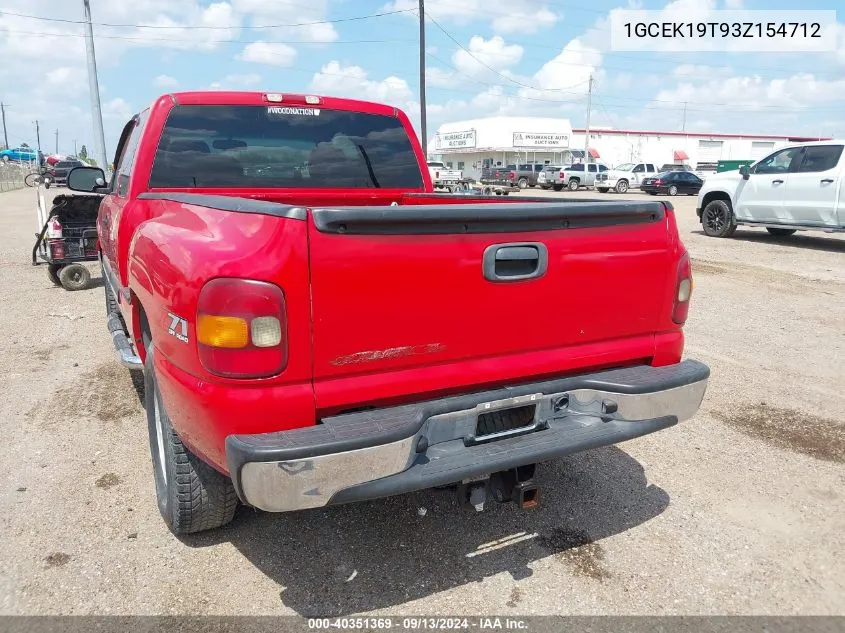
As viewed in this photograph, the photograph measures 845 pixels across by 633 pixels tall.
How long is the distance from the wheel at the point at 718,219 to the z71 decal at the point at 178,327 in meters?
13.3

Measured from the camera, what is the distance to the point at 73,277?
8.74 m

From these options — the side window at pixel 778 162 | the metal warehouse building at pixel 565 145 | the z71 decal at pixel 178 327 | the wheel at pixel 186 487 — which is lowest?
the wheel at pixel 186 487

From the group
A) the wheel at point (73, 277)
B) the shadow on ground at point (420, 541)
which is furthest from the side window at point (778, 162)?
the wheel at point (73, 277)

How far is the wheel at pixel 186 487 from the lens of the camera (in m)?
2.63

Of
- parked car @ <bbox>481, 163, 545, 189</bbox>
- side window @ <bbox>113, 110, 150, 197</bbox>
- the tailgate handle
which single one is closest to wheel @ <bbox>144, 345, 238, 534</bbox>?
the tailgate handle

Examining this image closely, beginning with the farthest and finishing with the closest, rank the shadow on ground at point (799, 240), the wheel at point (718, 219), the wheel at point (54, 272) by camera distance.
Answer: the wheel at point (718, 219) → the shadow on ground at point (799, 240) → the wheel at point (54, 272)

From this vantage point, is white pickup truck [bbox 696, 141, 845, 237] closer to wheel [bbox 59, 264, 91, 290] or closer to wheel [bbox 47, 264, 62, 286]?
wheel [bbox 59, 264, 91, 290]

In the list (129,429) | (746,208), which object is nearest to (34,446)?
(129,429)

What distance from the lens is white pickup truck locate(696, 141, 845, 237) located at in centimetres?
1102

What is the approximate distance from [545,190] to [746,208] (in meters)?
26.1

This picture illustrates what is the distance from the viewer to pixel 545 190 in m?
38.1

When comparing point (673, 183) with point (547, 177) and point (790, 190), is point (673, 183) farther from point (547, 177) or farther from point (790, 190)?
point (790, 190)

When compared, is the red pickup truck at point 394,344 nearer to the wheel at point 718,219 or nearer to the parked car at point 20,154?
the wheel at point 718,219

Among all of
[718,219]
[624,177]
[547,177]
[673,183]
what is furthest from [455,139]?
[718,219]
